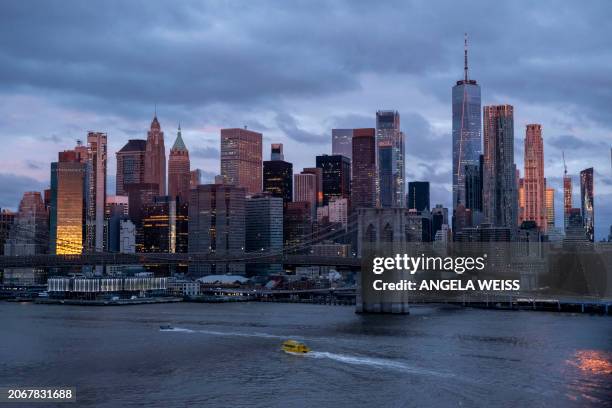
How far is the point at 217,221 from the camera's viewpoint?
16550 cm

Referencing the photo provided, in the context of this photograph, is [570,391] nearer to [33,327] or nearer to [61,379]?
[61,379]

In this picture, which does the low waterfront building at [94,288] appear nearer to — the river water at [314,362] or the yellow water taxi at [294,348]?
the river water at [314,362]

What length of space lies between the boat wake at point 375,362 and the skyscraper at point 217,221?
123179 millimetres

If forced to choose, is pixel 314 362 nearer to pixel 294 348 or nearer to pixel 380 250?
pixel 294 348

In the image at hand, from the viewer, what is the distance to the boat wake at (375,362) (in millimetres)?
34769

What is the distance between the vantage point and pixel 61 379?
3306 cm

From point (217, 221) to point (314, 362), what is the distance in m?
130

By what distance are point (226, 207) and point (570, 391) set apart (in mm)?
137609

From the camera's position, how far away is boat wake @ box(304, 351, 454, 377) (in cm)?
3477

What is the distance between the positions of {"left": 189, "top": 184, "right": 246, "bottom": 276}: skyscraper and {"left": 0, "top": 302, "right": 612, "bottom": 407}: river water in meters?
103

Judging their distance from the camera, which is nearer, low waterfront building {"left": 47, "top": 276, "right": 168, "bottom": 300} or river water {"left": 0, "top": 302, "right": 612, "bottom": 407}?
river water {"left": 0, "top": 302, "right": 612, "bottom": 407}

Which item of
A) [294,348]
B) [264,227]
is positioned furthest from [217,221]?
[294,348]
